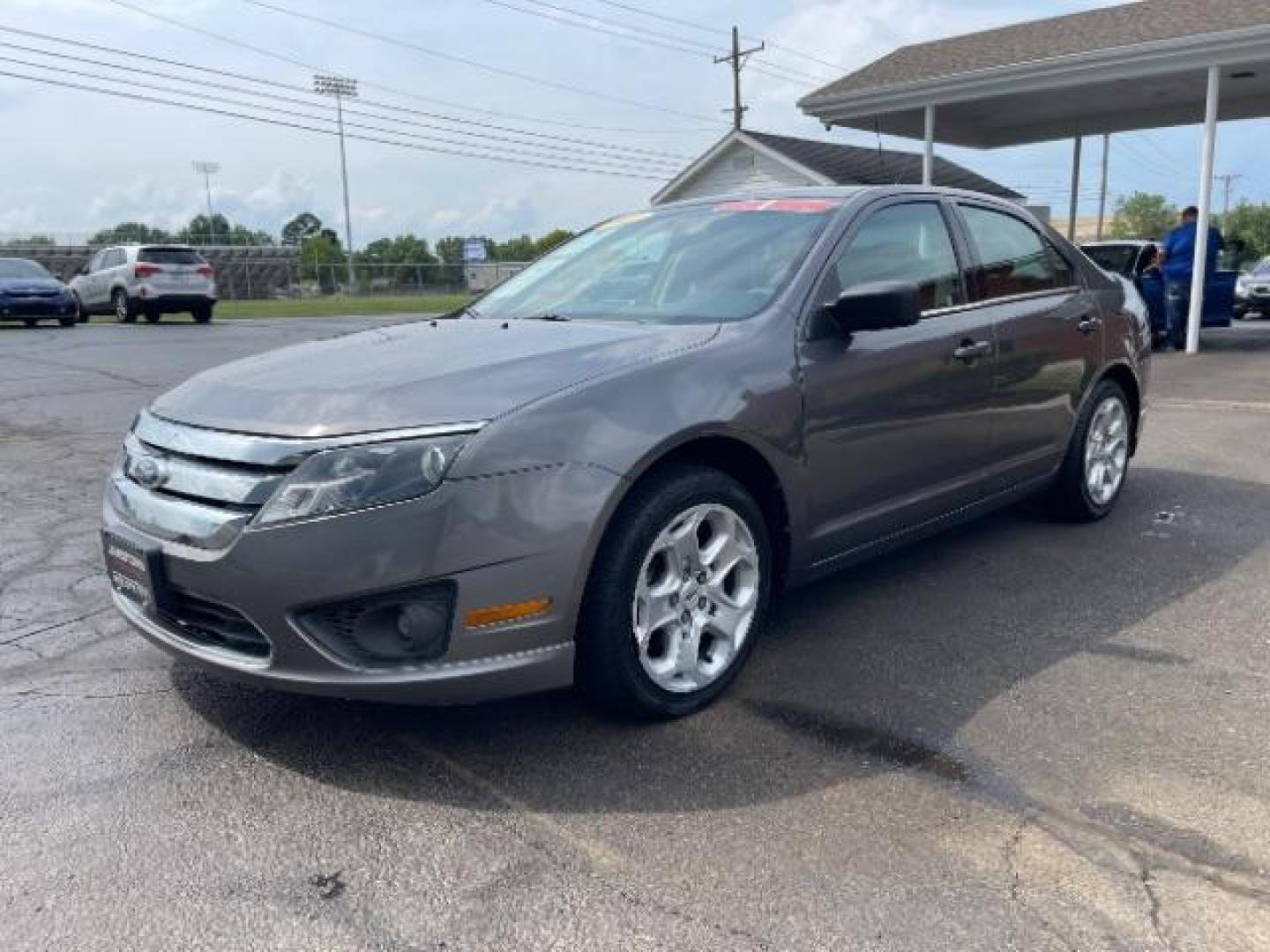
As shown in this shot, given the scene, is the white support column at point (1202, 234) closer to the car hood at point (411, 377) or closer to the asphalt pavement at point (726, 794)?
the asphalt pavement at point (726, 794)

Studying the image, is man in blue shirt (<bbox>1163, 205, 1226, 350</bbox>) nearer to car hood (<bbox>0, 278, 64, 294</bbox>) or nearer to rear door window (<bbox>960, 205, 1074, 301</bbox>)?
rear door window (<bbox>960, 205, 1074, 301</bbox>)

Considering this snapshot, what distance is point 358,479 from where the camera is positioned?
8.86 feet

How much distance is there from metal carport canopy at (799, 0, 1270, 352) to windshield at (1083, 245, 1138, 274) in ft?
4.91

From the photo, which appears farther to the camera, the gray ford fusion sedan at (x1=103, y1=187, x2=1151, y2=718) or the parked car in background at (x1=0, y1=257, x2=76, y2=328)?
the parked car in background at (x1=0, y1=257, x2=76, y2=328)

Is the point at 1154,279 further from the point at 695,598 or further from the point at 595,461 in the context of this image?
the point at 595,461

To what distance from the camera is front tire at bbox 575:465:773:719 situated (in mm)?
2994

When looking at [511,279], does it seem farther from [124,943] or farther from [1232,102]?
[1232,102]

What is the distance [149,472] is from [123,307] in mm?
21974

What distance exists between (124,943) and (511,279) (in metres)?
3.16

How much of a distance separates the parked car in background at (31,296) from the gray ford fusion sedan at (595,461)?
1961 cm

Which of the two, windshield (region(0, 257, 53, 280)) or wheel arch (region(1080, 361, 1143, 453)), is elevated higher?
windshield (region(0, 257, 53, 280))

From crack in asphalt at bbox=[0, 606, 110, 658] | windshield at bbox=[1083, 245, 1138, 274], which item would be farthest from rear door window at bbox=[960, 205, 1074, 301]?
windshield at bbox=[1083, 245, 1138, 274]

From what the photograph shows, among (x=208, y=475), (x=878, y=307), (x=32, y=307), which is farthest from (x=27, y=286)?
(x=878, y=307)

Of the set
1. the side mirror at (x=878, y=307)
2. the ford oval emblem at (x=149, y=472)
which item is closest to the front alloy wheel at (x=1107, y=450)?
the side mirror at (x=878, y=307)
